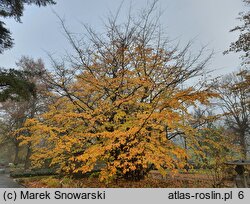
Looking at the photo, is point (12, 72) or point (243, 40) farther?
point (243, 40)

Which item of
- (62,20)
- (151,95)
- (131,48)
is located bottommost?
(151,95)

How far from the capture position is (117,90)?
746 centimetres

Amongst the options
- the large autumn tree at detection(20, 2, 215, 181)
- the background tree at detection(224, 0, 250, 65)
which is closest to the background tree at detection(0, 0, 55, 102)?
the large autumn tree at detection(20, 2, 215, 181)

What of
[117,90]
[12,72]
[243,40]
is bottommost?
[117,90]

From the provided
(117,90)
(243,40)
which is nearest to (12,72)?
(117,90)

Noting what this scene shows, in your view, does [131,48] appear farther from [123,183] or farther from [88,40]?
[123,183]

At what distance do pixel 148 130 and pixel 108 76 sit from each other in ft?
9.09

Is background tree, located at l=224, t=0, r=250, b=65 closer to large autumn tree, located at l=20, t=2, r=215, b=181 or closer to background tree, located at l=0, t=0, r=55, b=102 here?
large autumn tree, located at l=20, t=2, r=215, b=181

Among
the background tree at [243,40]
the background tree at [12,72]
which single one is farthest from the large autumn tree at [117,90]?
the background tree at [243,40]

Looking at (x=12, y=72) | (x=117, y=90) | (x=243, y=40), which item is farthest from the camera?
(x=243, y=40)

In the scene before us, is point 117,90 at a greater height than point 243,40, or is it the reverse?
point 243,40

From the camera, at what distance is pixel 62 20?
809cm

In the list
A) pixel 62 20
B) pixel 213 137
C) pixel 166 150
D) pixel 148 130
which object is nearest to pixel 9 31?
pixel 62 20

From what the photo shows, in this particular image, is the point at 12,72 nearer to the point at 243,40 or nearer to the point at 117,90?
the point at 117,90
